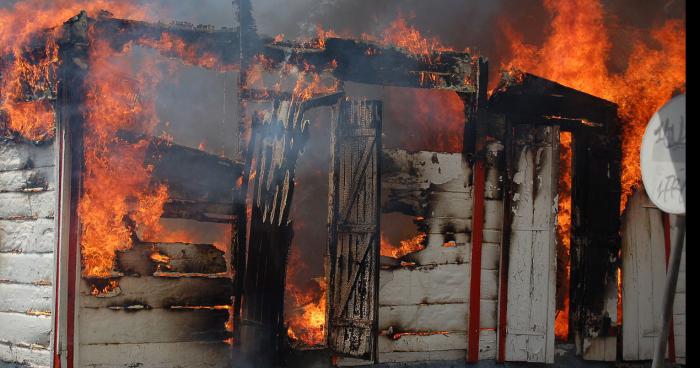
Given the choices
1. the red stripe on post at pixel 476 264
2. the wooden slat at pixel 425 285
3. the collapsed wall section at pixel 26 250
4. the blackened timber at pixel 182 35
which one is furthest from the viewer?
the red stripe on post at pixel 476 264

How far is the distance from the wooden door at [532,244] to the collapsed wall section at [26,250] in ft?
23.1

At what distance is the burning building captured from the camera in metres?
6.91

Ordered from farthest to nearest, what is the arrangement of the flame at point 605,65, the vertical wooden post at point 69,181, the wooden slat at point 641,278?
the flame at point 605,65, the wooden slat at point 641,278, the vertical wooden post at point 69,181

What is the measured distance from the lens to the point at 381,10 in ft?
38.0

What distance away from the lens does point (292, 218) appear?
751cm

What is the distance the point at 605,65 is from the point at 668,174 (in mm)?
7922

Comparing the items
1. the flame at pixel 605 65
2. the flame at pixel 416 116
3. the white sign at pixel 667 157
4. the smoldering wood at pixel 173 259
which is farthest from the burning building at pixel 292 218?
the white sign at pixel 667 157

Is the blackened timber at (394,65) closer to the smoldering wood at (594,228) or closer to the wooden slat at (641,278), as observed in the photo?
the smoldering wood at (594,228)

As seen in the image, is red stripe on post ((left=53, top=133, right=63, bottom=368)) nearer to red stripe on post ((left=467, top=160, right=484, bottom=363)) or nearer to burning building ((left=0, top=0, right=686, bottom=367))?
burning building ((left=0, top=0, right=686, bottom=367))

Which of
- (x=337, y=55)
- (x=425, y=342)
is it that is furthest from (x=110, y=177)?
(x=425, y=342)

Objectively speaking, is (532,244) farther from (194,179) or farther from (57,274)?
(57,274)

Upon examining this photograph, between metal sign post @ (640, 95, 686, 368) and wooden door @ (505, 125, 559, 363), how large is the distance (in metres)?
4.03

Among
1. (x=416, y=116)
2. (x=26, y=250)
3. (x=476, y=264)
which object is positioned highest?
(x=416, y=116)

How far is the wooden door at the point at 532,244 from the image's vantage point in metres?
7.79
